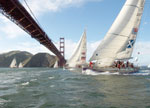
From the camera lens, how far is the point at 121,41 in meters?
20.3

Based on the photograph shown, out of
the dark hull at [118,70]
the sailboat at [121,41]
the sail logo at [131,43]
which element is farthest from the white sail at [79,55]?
the sail logo at [131,43]

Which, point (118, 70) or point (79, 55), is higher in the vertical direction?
point (79, 55)

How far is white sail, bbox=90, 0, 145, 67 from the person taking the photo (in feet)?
65.4

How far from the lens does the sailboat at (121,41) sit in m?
19.9

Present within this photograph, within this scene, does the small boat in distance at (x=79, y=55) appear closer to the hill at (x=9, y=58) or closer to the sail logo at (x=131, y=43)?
the sail logo at (x=131, y=43)

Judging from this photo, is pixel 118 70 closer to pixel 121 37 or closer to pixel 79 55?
pixel 121 37

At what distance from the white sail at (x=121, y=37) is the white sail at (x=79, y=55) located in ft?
21.4

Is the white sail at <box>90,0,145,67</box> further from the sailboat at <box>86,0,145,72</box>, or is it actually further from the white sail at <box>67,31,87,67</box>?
the white sail at <box>67,31,87,67</box>

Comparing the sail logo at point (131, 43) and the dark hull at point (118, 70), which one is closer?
the dark hull at point (118, 70)

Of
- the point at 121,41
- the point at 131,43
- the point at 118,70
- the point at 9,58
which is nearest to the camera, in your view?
the point at 118,70

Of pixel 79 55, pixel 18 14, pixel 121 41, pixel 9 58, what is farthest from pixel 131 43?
pixel 9 58

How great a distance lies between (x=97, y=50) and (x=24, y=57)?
5171 inches

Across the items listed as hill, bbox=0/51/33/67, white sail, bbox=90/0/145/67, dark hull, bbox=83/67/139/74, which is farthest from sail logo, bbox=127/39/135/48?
hill, bbox=0/51/33/67

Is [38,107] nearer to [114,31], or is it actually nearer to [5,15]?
[114,31]
